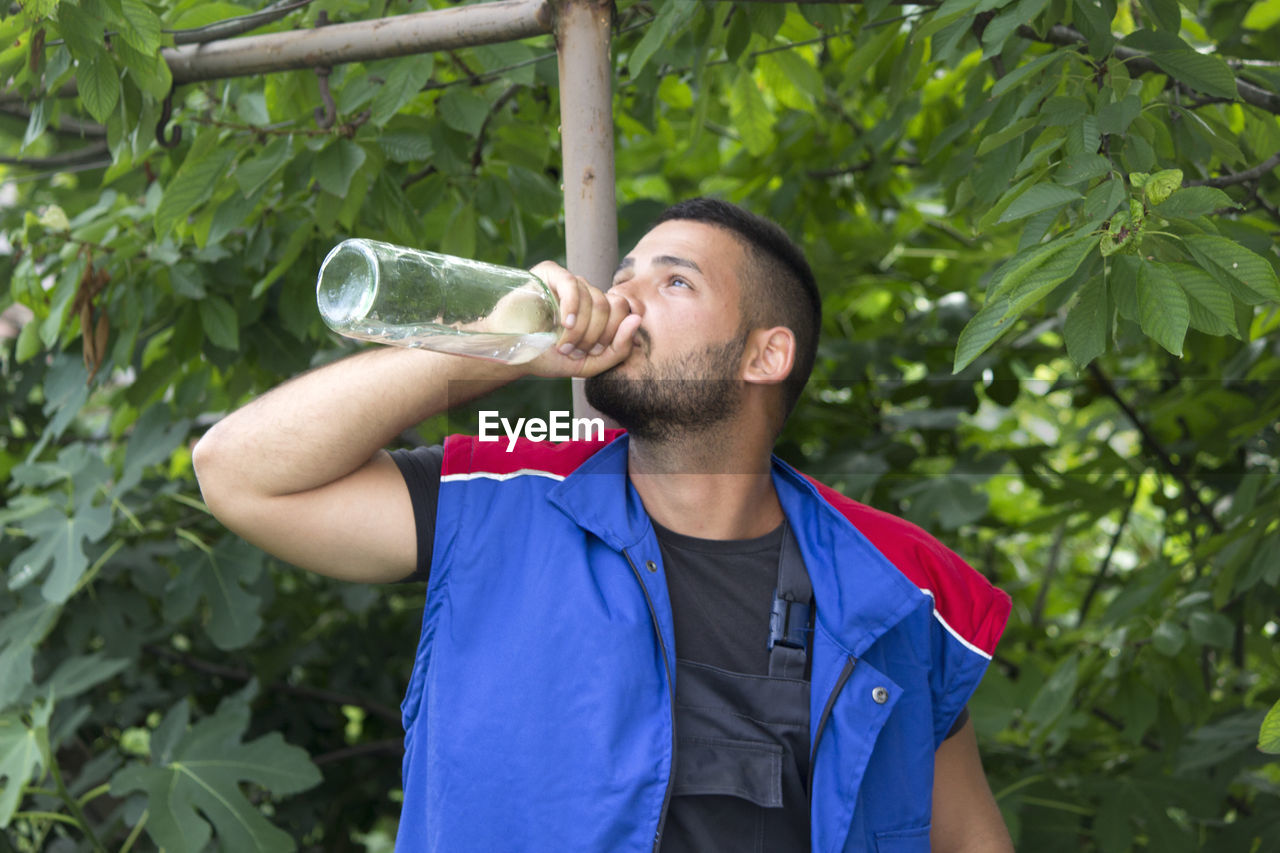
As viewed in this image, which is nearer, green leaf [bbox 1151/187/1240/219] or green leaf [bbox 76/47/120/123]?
green leaf [bbox 1151/187/1240/219]

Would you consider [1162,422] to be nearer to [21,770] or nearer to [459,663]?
[459,663]

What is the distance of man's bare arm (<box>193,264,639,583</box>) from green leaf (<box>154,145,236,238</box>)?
69 centimetres

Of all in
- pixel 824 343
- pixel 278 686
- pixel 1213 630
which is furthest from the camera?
pixel 278 686

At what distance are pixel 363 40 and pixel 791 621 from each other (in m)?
1.11

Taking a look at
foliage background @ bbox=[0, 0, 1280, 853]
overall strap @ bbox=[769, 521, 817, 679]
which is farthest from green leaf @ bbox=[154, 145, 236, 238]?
overall strap @ bbox=[769, 521, 817, 679]

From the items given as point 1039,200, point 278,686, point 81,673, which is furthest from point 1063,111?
point 278,686

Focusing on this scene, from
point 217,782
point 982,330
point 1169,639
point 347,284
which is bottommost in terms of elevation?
point 217,782

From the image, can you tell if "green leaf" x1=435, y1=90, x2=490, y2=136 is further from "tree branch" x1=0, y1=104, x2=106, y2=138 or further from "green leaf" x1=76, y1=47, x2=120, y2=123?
"tree branch" x1=0, y1=104, x2=106, y2=138

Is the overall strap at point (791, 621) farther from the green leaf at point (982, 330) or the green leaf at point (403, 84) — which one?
the green leaf at point (403, 84)

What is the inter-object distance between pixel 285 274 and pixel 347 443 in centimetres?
103

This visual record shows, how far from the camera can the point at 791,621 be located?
5.53 feet

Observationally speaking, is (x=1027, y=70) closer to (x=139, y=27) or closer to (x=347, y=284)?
(x=347, y=284)

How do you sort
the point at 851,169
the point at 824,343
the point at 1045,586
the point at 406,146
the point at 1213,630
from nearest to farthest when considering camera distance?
the point at 406,146
the point at 1213,630
the point at 851,169
the point at 824,343
the point at 1045,586

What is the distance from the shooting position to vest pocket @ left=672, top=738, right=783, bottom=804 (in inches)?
61.0
